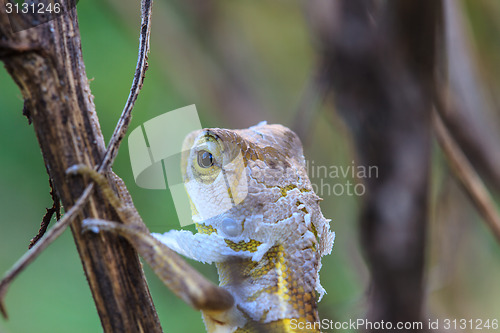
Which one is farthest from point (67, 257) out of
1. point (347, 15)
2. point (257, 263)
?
point (347, 15)

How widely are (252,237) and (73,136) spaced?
0.77 metres

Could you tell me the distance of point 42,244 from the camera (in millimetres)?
1175

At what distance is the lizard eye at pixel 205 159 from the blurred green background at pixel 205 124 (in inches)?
81.4

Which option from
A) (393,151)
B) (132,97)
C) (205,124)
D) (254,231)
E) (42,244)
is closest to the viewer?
(42,244)

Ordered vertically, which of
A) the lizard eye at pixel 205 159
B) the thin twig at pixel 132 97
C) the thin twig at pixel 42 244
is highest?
the thin twig at pixel 132 97

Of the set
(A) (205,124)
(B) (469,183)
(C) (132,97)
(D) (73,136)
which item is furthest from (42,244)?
(A) (205,124)

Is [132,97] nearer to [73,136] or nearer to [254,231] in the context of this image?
[73,136]

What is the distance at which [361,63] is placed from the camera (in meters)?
2.11

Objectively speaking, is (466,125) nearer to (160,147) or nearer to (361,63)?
(361,63)

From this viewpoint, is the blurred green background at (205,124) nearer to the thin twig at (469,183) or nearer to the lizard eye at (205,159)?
the thin twig at (469,183)

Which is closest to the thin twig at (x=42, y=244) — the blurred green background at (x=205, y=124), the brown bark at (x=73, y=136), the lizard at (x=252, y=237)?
the brown bark at (x=73, y=136)

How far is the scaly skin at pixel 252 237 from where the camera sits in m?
1.71

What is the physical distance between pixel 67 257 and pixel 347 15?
3.73 m

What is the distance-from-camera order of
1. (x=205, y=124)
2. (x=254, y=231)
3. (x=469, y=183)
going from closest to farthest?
(x=254, y=231) → (x=469, y=183) → (x=205, y=124)
